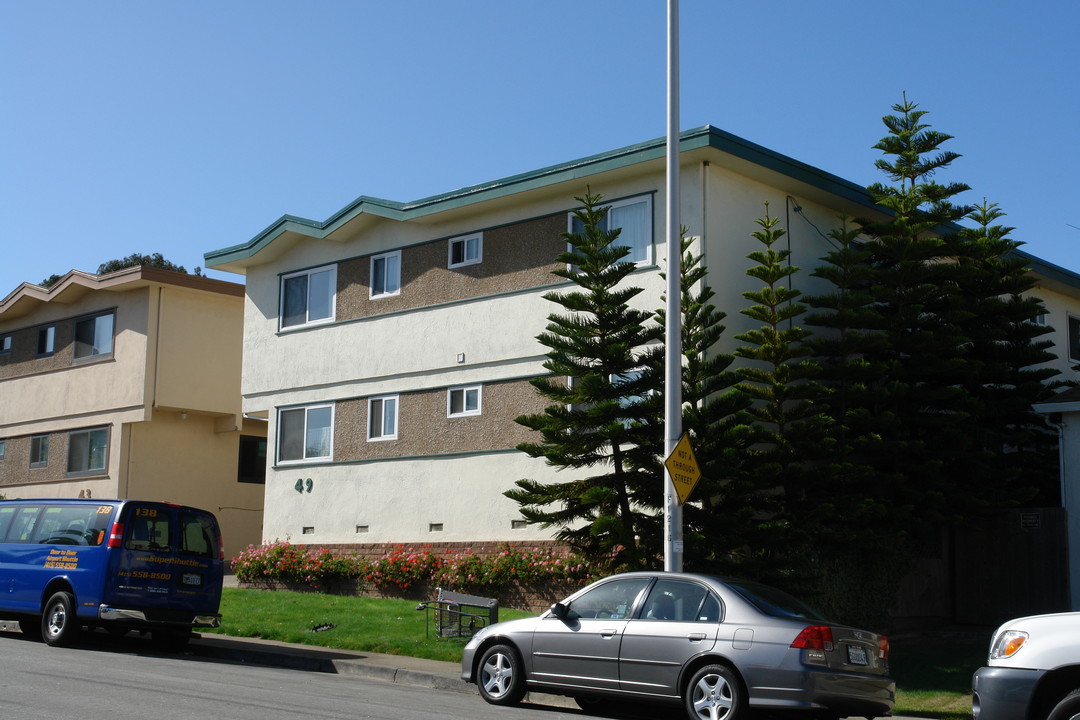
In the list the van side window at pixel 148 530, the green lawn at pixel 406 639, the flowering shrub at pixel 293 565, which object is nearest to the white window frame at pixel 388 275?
the flowering shrub at pixel 293 565

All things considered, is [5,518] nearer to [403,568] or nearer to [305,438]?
[403,568]

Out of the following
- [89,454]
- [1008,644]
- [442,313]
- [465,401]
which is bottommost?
[1008,644]

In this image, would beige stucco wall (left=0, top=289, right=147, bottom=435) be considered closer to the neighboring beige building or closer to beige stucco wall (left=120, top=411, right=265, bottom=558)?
the neighboring beige building

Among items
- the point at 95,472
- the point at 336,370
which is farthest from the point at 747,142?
the point at 95,472

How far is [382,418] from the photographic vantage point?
23.1 metres

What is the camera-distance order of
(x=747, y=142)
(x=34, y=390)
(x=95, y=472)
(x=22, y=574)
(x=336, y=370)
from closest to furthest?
1. (x=22, y=574)
2. (x=747, y=142)
3. (x=336, y=370)
4. (x=95, y=472)
5. (x=34, y=390)

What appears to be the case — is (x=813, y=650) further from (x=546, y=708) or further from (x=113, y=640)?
(x=113, y=640)

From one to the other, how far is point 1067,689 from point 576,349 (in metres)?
9.30

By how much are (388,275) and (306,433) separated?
12.2 ft

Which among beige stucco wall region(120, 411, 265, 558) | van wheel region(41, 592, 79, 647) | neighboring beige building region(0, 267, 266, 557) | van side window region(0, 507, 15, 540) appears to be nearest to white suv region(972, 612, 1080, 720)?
van wheel region(41, 592, 79, 647)

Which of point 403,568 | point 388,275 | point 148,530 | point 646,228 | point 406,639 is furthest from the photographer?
point 388,275

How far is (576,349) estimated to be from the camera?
1658cm

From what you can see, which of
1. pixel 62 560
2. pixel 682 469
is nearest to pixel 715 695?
pixel 682 469

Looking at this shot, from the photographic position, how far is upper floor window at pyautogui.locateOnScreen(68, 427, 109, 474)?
2933 cm
